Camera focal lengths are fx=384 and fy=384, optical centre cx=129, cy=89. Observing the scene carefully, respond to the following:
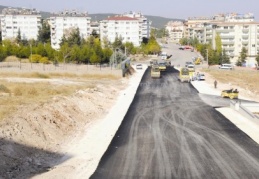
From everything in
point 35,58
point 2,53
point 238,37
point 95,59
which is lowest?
point 95,59

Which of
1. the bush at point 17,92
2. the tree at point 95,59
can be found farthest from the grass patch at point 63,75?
the bush at point 17,92

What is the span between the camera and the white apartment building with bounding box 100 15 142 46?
142m

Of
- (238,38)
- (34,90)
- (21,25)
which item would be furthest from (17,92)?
(21,25)

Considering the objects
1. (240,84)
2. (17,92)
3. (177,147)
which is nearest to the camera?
(177,147)

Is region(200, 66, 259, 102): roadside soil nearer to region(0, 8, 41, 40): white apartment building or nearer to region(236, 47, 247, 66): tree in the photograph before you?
A: region(236, 47, 247, 66): tree

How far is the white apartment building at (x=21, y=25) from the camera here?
136125 millimetres

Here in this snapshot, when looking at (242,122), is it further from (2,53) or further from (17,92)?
(2,53)

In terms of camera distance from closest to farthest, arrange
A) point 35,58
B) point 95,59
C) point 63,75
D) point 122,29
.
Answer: point 63,75 < point 95,59 < point 35,58 < point 122,29

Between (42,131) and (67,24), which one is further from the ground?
(67,24)

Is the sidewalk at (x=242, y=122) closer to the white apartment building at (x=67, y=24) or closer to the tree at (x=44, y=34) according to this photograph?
the white apartment building at (x=67, y=24)

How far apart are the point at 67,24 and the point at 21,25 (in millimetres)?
17275

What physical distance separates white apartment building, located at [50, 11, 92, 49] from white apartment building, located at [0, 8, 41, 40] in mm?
7569

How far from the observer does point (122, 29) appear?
466ft

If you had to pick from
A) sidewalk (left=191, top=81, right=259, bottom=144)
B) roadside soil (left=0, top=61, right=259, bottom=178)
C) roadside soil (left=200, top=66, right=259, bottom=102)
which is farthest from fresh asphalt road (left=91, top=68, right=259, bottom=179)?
roadside soil (left=200, top=66, right=259, bottom=102)
